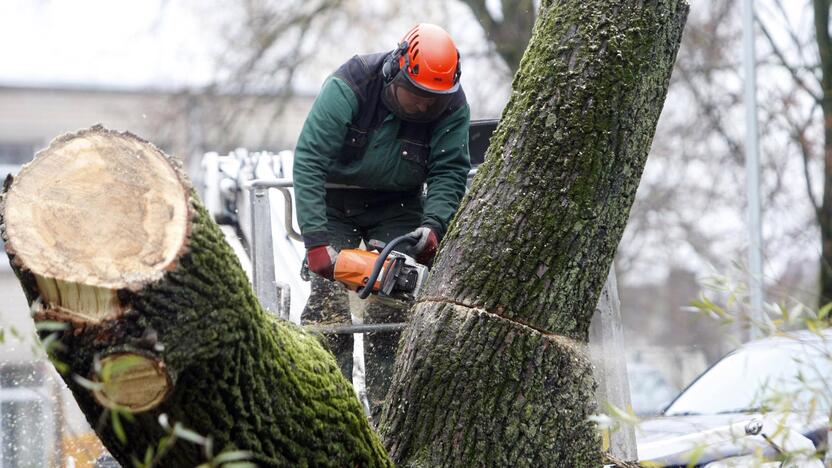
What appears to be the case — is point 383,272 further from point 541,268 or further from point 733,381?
point 733,381

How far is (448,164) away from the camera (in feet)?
15.6

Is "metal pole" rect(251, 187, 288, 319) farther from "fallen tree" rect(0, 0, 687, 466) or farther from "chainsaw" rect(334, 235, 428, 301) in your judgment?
"fallen tree" rect(0, 0, 687, 466)

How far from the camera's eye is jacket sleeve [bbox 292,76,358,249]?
4555mm

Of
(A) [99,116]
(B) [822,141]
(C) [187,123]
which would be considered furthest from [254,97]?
(A) [99,116]

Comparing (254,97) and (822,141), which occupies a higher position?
(254,97)

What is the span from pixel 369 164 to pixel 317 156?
28cm

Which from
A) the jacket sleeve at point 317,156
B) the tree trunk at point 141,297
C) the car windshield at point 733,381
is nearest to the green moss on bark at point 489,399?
the tree trunk at point 141,297

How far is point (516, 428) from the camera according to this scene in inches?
120

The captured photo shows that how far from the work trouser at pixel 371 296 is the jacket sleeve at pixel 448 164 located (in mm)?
303

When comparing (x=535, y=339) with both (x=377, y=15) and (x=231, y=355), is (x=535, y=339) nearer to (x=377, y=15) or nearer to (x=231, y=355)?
(x=231, y=355)

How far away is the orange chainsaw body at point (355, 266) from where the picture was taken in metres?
4.43

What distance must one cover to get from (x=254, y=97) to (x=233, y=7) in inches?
56.0

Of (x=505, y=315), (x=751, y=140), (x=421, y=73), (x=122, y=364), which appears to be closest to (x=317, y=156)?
(x=421, y=73)

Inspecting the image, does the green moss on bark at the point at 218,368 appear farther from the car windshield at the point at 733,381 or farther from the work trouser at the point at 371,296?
the car windshield at the point at 733,381
